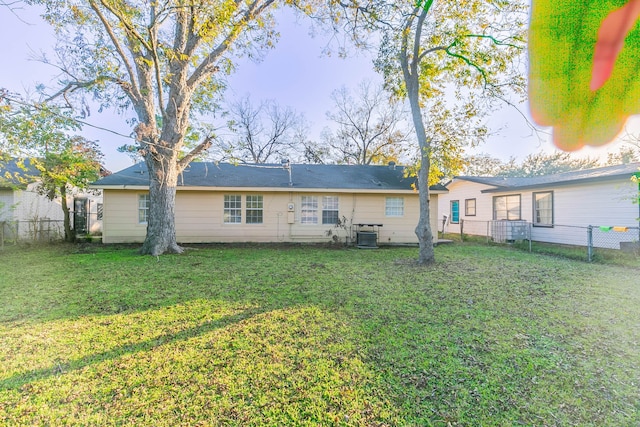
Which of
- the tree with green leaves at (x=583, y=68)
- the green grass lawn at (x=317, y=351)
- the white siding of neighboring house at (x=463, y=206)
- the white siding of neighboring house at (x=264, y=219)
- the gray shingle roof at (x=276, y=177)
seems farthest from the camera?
the white siding of neighboring house at (x=463, y=206)

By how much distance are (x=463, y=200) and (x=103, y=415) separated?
16.5 meters

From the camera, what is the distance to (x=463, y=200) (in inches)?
595

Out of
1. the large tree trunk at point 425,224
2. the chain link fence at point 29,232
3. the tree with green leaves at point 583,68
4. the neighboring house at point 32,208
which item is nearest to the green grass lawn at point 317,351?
the large tree trunk at point 425,224

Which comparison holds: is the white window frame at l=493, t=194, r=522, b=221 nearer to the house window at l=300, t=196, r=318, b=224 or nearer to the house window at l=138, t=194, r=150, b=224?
the house window at l=300, t=196, r=318, b=224

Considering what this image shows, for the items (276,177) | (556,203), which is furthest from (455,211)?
(276,177)

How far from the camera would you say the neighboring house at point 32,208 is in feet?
32.4

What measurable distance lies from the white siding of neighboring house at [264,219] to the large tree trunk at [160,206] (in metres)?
2.22

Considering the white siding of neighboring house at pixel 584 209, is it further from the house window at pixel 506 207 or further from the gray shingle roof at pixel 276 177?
the gray shingle roof at pixel 276 177

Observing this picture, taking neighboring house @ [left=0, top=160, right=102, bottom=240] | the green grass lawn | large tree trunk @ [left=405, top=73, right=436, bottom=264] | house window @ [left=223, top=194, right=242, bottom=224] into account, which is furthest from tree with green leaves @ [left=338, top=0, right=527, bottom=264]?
neighboring house @ [left=0, top=160, right=102, bottom=240]

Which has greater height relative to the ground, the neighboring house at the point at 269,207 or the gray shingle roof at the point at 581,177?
the gray shingle roof at the point at 581,177

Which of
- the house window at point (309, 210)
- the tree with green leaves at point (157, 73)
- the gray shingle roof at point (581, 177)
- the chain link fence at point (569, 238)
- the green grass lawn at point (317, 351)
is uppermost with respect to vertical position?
the tree with green leaves at point (157, 73)

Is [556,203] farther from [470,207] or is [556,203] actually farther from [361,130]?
[361,130]

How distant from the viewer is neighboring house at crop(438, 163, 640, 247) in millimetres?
8365

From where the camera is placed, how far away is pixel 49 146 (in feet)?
27.9
